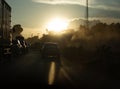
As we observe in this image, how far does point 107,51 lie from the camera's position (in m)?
37.2

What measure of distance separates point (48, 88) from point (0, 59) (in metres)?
20.6

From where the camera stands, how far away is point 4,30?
34.0 m

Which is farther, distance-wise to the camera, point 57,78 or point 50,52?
point 50,52

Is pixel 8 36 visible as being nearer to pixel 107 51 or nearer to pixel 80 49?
pixel 107 51

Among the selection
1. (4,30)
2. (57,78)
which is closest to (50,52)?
(4,30)

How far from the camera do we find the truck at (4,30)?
107 ft

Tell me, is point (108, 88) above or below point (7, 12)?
below

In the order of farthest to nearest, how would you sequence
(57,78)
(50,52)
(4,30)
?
(50,52)
(4,30)
(57,78)

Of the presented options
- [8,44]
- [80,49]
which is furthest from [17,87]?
[80,49]

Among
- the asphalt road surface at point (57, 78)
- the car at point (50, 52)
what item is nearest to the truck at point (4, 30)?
the asphalt road surface at point (57, 78)

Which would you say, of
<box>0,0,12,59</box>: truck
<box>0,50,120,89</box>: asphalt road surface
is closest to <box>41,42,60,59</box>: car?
<box>0,50,120,89</box>: asphalt road surface

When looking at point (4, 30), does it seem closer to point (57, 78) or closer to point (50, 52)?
point (50, 52)

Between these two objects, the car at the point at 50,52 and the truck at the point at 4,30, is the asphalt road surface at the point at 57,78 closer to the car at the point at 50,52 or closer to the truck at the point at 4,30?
the car at the point at 50,52

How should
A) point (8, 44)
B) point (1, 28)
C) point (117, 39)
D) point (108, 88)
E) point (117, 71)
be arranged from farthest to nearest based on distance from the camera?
point (117, 39) < point (8, 44) < point (1, 28) < point (117, 71) < point (108, 88)
